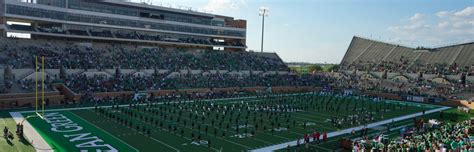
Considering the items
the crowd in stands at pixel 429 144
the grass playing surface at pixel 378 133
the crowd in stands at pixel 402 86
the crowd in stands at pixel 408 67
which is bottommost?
the grass playing surface at pixel 378 133

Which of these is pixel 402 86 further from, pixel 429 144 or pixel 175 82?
pixel 429 144

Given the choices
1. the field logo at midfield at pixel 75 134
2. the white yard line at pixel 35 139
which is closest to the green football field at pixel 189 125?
the field logo at midfield at pixel 75 134

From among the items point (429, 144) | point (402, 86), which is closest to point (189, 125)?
point (429, 144)

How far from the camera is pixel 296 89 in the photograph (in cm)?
5259

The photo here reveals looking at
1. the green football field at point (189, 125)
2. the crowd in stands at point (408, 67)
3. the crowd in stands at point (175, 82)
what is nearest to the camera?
the green football field at point (189, 125)

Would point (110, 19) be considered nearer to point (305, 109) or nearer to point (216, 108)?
point (216, 108)

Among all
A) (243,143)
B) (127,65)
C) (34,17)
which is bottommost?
(243,143)

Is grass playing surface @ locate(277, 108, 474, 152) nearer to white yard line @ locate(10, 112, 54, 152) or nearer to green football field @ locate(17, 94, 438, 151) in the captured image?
green football field @ locate(17, 94, 438, 151)

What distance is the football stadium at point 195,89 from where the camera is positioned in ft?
64.8

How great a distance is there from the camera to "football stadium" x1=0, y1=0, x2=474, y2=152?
1977 cm

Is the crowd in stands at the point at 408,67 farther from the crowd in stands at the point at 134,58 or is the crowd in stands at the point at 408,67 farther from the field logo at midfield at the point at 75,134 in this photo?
the field logo at midfield at the point at 75,134

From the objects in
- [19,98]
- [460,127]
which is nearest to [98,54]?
[19,98]

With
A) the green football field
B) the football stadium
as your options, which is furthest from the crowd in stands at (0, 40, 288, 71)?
the green football field

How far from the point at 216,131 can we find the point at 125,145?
5.59 m
